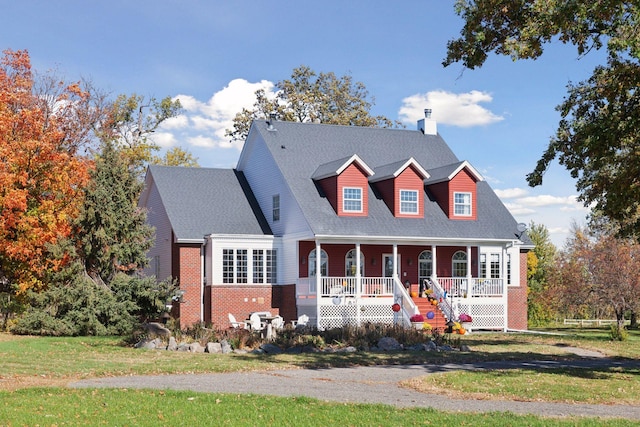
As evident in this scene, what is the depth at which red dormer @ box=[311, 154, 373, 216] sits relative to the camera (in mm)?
34656

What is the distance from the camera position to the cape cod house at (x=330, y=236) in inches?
1335

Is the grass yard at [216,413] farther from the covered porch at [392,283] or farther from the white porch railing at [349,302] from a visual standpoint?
the white porch railing at [349,302]

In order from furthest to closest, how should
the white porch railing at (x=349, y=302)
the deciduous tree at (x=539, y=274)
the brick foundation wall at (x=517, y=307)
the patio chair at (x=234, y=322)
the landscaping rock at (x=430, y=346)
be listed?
the deciduous tree at (x=539, y=274) < the brick foundation wall at (x=517, y=307) < the white porch railing at (x=349, y=302) < the patio chair at (x=234, y=322) < the landscaping rock at (x=430, y=346)

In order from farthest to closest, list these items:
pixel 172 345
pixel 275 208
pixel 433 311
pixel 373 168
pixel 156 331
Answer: pixel 373 168, pixel 275 208, pixel 433 311, pixel 156 331, pixel 172 345

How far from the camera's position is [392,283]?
35.1m

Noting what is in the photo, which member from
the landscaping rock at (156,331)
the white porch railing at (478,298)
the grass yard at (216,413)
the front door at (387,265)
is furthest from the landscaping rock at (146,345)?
the front door at (387,265)

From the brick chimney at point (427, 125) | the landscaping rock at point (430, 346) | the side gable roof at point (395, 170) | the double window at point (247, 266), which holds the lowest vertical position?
the landscaping rock at point (430, 346)

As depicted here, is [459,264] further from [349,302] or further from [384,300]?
[349,302]

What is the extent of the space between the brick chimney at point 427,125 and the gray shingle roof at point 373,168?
335mm

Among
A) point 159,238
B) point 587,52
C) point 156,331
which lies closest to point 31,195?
point 159,238

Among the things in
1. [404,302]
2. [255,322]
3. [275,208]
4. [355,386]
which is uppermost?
[275,208]

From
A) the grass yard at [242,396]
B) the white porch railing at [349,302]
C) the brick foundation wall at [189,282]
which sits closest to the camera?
the grass yard at [242,396]

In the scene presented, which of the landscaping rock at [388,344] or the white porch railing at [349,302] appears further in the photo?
the white porch railing at [349,302]

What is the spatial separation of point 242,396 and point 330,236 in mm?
18732
